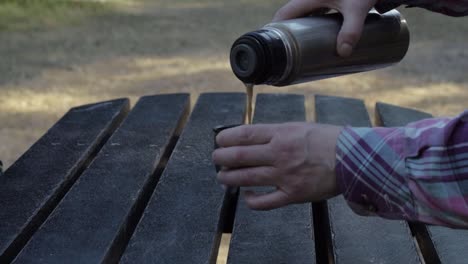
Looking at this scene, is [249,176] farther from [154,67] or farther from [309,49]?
[154,67]

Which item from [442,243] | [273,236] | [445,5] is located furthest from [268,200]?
[445,5]

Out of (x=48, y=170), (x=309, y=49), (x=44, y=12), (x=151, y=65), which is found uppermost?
(x=309, y=49)

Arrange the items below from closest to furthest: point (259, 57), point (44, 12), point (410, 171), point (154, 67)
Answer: point (410, 171), point (259, 57), point (154, 67), point (44, 12)

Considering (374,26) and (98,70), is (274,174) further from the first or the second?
(98,70)

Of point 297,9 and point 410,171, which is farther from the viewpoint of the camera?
point 297,9

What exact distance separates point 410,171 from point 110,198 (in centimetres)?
58

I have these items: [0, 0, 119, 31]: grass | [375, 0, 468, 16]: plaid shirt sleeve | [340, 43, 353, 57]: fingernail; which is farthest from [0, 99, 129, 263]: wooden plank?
[0, 0, 119, 31]: grass

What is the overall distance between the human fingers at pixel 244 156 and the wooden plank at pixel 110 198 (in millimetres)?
248

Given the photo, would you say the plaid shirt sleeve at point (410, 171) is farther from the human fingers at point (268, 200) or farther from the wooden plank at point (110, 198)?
the wooden plank at point (110, 198)

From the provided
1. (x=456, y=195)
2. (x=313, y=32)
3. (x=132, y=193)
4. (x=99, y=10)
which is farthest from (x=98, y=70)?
(x=456, y=195)

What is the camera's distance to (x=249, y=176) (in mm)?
979

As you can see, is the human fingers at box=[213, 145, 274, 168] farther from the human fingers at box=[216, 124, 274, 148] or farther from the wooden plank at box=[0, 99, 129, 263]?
the wooden plank at box=[0, 99, 129, 263]

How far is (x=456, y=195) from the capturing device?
34.3 inches

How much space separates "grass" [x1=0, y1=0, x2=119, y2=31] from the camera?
5.41 m
